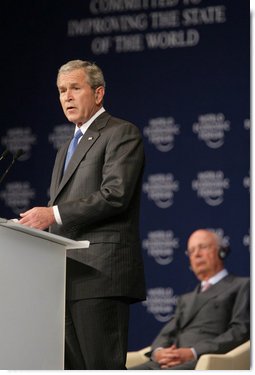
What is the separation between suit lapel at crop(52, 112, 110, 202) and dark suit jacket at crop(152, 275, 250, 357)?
2.76 meters

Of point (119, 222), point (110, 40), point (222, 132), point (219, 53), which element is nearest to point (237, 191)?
point (222, 132)

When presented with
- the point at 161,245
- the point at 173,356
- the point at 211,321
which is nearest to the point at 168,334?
the point at 173,356

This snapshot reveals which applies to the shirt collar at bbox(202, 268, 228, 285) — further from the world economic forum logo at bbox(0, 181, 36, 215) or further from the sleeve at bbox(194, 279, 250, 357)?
the world economic forum logo at bbox(0, 181, 36, 215)

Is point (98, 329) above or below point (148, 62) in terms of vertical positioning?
below

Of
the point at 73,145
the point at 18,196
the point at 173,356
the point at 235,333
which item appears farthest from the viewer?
Result: the point at 18,196

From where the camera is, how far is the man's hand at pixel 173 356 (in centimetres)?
649

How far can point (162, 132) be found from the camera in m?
7.04

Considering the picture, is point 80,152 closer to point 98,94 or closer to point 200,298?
point 98,94

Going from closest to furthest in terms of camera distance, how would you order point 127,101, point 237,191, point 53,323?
point 53,323 < point 237,191 < point 127,101

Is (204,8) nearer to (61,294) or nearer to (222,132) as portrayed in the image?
(222,132)

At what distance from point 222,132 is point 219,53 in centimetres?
64

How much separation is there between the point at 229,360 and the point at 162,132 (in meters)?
1.88

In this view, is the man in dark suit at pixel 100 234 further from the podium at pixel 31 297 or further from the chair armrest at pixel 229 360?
the chair armrest at pixel 229 360

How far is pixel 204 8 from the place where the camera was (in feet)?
23.0
